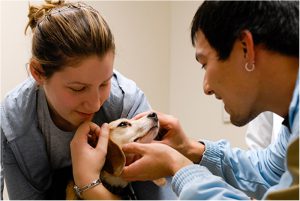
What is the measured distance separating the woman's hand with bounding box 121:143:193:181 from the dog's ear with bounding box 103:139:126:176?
0.08 metres

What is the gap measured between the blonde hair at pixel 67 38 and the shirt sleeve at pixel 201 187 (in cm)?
42

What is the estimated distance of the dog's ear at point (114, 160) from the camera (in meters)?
1.14

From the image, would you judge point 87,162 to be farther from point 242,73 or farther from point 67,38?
point 242,73

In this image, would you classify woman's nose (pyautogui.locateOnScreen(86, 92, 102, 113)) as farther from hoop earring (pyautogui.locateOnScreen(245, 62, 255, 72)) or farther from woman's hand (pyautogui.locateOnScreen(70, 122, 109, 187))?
hoop earring (pyautogui.locateOnScreen(245, 62, 255, 72))

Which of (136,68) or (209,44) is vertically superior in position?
(209,44)

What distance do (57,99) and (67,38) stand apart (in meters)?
0.18

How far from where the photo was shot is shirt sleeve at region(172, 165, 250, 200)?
815 mm

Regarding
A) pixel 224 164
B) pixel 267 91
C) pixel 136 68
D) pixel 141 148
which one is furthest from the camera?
pixel 136 68

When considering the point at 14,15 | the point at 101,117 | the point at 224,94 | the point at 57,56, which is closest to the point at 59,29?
the point at 57,56

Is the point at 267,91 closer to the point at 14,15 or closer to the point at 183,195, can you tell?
the point at 183,195

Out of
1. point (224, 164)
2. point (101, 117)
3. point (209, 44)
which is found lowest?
point (224, 164)

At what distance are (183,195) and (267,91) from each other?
11.8 inches

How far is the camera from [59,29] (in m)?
1.07

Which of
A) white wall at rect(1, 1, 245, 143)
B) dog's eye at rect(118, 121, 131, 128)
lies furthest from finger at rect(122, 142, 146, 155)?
white wall at rect(1, 1, 245, 143)
